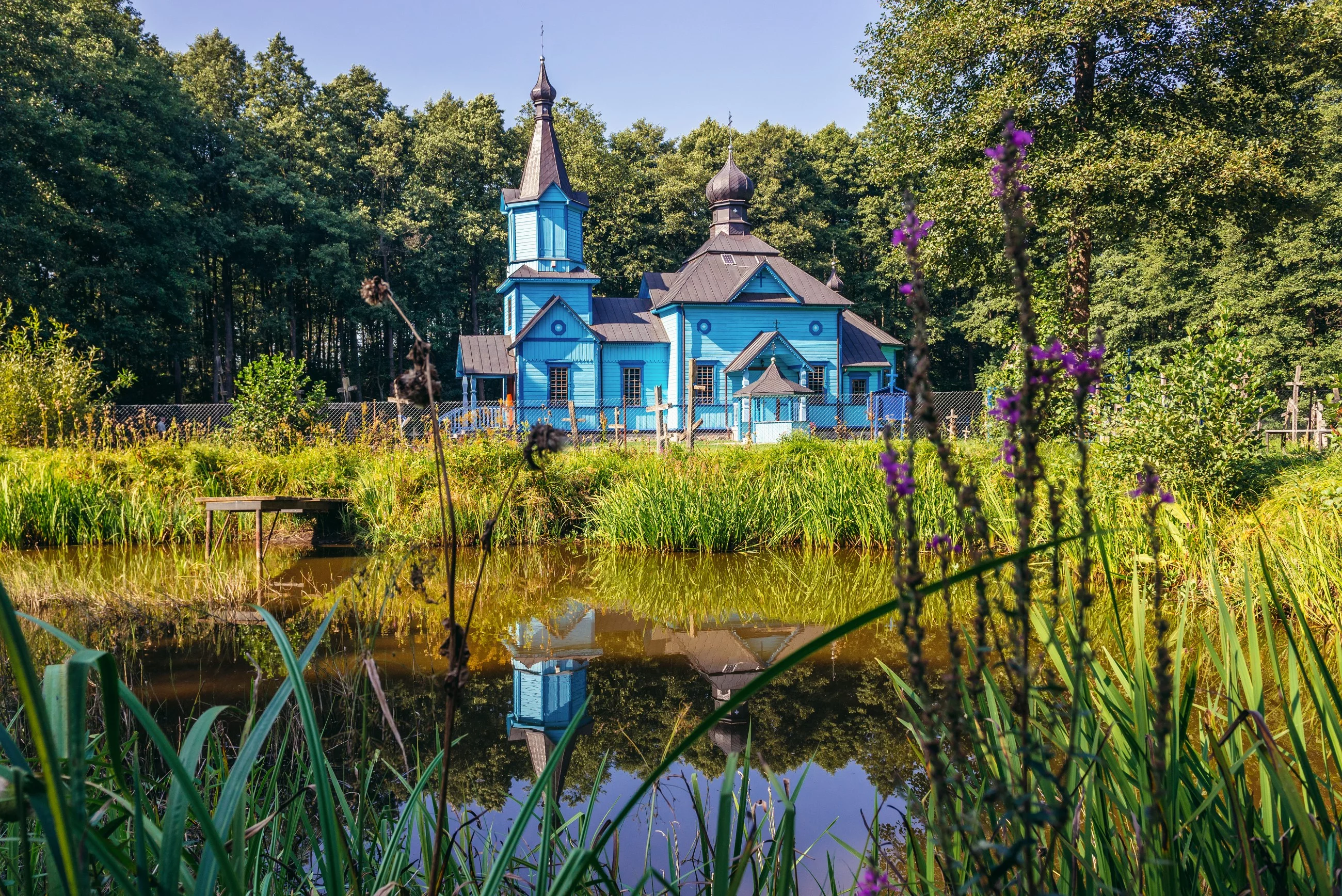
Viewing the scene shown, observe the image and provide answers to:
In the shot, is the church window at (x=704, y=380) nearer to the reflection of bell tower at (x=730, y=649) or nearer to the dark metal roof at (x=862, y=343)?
the dark metal roof at (x=862, y=343)

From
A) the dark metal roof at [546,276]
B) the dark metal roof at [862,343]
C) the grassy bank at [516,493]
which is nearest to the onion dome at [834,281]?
the dark metal roof at [862,343]

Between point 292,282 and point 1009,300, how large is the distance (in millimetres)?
30074

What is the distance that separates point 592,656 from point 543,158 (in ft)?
87.2

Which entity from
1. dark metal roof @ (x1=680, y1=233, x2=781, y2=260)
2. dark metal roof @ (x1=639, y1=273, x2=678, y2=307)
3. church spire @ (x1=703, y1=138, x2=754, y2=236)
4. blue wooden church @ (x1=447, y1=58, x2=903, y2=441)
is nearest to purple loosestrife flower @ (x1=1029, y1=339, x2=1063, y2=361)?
blue wooden church @ (x1=447, y1=58, x2=903, y2=441)

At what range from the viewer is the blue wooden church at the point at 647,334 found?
92.2ft

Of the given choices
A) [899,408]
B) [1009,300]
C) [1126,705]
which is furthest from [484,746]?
[1009,300]

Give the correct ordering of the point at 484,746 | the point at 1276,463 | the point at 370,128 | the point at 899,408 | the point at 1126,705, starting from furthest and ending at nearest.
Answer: the point at 370,128 < the point at 899,408 < the point at 1276,463 < the point at 484,746 < the point at 1126,705

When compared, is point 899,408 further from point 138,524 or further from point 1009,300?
point 138,524

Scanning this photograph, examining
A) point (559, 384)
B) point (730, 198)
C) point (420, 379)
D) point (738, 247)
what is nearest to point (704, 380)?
point (559, 384)

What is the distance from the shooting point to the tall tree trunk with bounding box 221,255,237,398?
33.5 metres

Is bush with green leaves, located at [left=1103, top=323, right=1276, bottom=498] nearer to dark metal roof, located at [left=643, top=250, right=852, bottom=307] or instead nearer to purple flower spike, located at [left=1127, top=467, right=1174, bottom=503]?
purple flower spike, located at [left=1127, top=467, right=1174, bottom=503]

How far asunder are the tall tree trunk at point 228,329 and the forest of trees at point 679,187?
0.19 m

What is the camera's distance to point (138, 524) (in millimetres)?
10320

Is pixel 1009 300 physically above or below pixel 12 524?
above
